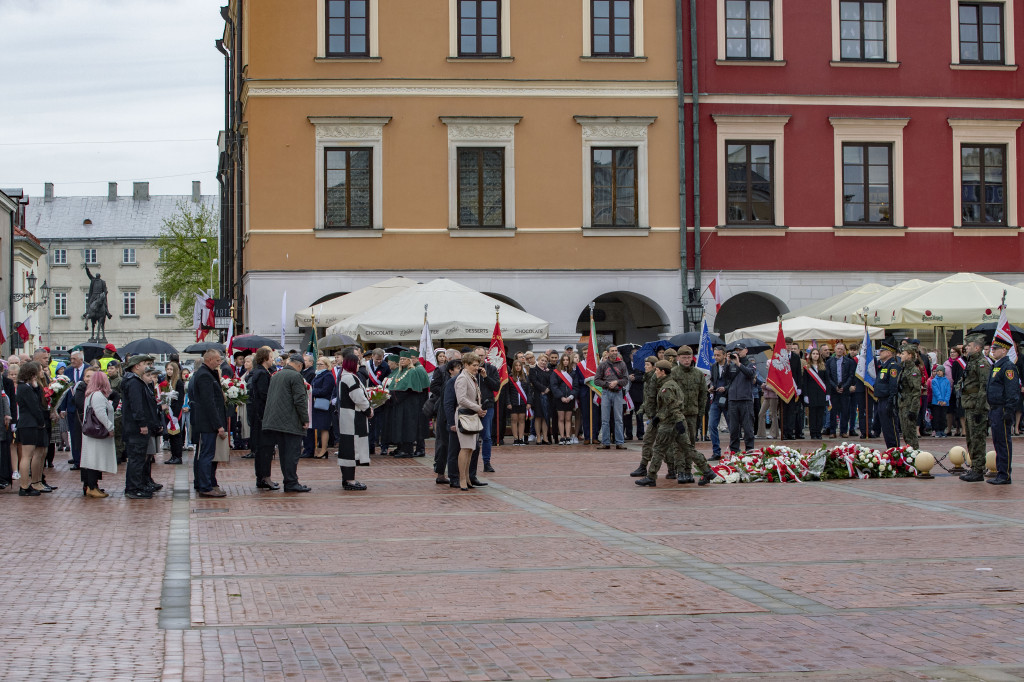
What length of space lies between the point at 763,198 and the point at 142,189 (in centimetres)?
9166

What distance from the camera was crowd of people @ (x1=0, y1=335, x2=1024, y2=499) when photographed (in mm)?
16828

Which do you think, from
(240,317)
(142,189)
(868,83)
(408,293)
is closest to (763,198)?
(868,83)

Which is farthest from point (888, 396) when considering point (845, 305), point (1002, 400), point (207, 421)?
point (207, 421)

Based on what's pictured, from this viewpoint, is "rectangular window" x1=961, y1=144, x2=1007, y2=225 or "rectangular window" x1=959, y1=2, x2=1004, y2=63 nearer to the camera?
"rectangular window" x1=961, y1=144, x2=1007, y2=225

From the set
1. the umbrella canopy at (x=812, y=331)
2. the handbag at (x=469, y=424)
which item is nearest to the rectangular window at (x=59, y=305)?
the umbrella canopy at (x=812, y=331)

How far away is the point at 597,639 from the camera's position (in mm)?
7945

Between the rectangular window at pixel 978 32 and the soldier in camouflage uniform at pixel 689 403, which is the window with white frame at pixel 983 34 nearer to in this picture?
the rectangular window at pixel 978 32

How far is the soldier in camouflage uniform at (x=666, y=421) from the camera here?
56.5 feet

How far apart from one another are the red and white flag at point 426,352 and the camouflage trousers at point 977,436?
9.55m

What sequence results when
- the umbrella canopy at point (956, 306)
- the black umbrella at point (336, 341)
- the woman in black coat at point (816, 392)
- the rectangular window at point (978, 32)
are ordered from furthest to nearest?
the rectangular window at point (978, 32) → the umbrella canopy at point (956, 306) → the woman in black coat at point (816, 392) → the black umbrella at point (336, 341)

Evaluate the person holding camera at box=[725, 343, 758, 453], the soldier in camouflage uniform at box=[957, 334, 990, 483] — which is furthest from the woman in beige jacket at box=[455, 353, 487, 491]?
the soldier in camouflage uniform at box=[957, 334, 990, 483]

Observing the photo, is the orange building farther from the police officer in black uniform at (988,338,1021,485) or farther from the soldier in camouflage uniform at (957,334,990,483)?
the police officer in black uniform at (988,338,1021,485)

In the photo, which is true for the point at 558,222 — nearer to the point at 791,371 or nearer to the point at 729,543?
the point at 791,371

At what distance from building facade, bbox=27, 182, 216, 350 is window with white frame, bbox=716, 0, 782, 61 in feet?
261
